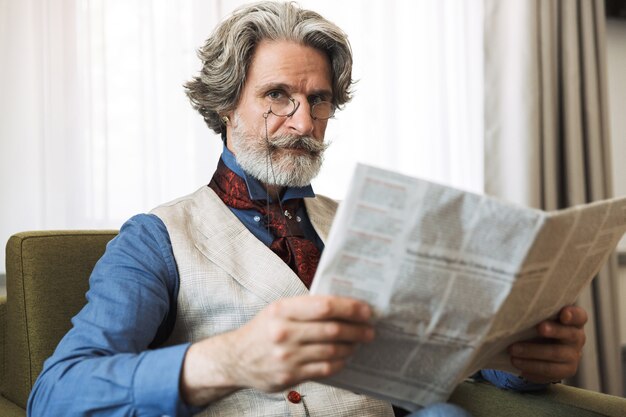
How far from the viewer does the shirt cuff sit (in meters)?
0.84

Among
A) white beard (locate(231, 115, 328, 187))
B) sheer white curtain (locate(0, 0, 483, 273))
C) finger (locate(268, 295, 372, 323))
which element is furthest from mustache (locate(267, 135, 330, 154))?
sheer white curtain (locate(0, 0, 483, 273))

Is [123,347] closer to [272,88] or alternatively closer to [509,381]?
[272,88]

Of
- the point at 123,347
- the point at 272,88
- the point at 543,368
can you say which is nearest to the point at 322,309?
the point at 123,347

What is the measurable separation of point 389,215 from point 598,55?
7.91ft

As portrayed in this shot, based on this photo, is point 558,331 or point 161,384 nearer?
point 161,384

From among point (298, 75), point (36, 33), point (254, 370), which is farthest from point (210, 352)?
point (36, 33)

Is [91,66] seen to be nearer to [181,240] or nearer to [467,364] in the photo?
[181,240]

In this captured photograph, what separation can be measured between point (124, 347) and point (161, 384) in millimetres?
177

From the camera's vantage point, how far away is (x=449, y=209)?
0.76m

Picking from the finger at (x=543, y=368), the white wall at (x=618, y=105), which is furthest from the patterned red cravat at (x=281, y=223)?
the white wall at (x=618, y=105)

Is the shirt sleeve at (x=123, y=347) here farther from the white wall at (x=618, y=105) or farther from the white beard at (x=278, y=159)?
the white wall at (x=618, y=105)

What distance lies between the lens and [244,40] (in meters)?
1.41

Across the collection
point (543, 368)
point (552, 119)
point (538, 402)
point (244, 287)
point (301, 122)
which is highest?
point (552, 119)

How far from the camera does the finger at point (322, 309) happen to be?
71cm
